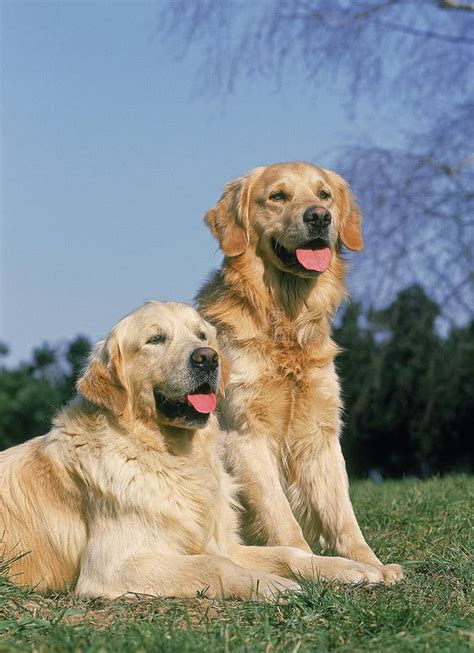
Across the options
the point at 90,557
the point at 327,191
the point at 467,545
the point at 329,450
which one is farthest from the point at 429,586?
the point at 327,191

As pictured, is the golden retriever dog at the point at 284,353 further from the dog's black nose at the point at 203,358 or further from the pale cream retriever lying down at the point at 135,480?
the dog's black nose at the point at 203,358

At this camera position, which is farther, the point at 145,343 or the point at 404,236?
the point at 404,236

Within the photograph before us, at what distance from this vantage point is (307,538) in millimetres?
5598

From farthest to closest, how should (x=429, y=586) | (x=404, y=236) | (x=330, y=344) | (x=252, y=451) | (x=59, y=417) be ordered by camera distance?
(x=404, y=236), (x=330, y=344), (x=252, y=451), (x=59, y=417), (x=429, y=586)

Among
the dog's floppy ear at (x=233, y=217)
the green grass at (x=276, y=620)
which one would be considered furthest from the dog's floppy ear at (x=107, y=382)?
the dog's floppy ear at (x=233, y=217)

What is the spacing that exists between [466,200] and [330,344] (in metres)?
5.97

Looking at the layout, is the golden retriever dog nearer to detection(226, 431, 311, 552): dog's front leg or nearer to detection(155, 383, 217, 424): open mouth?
detection(226, 431, 311, 552): dog's front leg

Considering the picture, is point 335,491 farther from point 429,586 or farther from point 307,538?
point 429,586

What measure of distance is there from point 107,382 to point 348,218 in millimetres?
2058

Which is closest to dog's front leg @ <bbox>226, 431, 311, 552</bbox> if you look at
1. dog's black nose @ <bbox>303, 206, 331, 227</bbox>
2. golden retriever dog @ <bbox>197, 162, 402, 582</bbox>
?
golden retriever dog @ <bbox>197, 162, 402, 582</bbox>

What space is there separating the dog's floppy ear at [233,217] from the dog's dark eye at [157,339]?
3.28 feet

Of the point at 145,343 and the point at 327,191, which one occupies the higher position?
the point at 327,191

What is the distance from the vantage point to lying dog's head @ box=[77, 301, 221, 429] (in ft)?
15.4

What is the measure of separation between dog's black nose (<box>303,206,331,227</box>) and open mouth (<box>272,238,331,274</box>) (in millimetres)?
126
